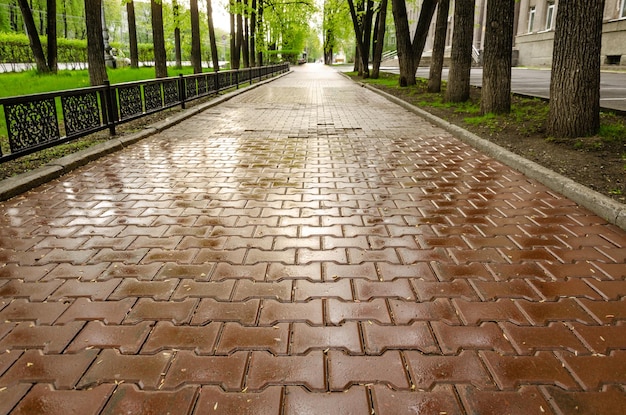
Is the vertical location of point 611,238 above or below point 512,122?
below

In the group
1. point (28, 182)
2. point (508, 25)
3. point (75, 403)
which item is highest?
point (508, 25)

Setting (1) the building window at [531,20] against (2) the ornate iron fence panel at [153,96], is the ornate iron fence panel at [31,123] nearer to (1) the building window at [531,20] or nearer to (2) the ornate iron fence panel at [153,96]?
(2) the ornate iron fence panel at [153,96]

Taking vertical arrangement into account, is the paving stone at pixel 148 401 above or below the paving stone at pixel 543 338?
below

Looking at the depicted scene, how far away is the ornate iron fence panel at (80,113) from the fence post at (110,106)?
0.16 metres

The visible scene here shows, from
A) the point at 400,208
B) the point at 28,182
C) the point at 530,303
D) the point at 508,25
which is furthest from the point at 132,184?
the point at 508,25

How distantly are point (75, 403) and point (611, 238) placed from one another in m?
4.20

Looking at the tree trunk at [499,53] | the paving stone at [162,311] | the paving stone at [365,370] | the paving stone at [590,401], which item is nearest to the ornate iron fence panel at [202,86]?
the tree trunk at [499,53]

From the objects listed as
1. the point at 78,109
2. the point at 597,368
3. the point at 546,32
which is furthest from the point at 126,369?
the point at 546,32

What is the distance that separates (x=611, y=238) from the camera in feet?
13.0

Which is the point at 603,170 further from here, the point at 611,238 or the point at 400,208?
the point at 400,208

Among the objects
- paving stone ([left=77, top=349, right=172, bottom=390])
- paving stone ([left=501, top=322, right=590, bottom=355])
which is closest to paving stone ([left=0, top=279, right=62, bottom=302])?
paving stone ([left=77, top=349, right=172, bottom=390])

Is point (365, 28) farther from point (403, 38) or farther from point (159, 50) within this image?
point (159, 50)

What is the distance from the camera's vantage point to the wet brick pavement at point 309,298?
7.26 feet

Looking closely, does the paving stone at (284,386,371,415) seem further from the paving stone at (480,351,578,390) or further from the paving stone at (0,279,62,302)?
the paving stone at (0,279,62,302)
